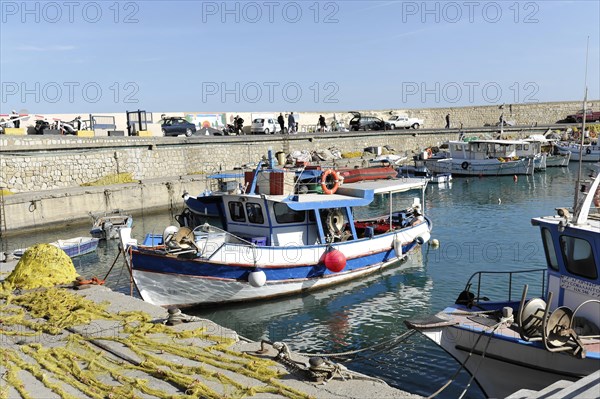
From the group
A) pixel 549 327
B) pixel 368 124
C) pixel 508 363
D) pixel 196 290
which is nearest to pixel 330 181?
pixel 196 290

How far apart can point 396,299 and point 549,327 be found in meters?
7.31

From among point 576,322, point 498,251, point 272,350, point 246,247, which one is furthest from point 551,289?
point 498,251

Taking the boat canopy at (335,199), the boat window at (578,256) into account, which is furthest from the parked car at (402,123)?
the boat window at (578,256)

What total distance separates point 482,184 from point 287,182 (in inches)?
1036

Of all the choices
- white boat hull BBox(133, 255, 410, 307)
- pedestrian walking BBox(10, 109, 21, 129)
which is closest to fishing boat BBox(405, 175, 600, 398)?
white boat hull BBox(133, 255, 410, 307)

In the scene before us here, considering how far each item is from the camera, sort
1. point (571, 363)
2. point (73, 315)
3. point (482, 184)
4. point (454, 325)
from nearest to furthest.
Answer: point (571, 363)
point (454, 325)
point (73, 315)
point (482, 184)

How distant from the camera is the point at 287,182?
15.0 m

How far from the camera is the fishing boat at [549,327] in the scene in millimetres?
7703

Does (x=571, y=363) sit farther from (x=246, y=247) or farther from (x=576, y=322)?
(x=246, y=247)

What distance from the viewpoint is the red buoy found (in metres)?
14.6

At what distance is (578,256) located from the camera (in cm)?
836

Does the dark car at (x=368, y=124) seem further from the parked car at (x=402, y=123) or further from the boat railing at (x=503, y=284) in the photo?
the boat railing at (x=503, y=284)

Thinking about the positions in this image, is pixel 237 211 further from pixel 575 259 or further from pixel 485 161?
pixel 485 161

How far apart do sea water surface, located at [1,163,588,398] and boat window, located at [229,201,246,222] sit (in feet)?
8.02
